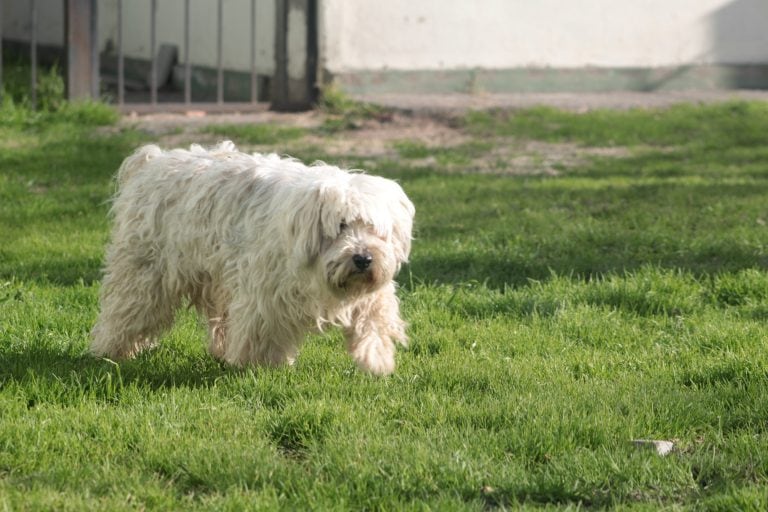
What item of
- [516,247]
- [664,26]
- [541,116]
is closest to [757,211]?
[516,247]

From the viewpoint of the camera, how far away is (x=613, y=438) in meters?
4.79

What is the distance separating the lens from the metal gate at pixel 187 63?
13.3 meters

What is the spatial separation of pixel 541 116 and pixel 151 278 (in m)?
8.87

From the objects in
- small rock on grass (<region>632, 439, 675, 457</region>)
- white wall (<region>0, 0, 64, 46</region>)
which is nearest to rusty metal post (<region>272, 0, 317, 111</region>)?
white wall (<region>0, 0, 64, 46</region>)

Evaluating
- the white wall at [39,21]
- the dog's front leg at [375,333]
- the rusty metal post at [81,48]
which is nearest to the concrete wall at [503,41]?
the white wall at [39,21]

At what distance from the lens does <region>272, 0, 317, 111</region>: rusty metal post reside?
47.9ft

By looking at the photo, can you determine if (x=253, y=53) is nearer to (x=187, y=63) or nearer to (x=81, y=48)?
(x=187, y=63)

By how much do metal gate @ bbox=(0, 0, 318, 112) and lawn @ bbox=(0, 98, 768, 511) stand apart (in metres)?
2.84

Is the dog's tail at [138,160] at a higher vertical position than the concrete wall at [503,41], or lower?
lower

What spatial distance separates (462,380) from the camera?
221 inches

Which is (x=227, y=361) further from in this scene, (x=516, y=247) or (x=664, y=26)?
(x=664, y=26)

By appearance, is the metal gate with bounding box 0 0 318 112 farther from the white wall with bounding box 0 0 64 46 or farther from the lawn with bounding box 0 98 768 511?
the lawn with bounding box 0 98 768 511

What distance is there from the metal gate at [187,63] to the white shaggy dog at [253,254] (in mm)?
7172

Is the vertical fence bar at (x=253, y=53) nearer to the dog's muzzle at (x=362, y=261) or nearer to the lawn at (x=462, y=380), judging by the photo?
the lawn at (x=462, y=380)
